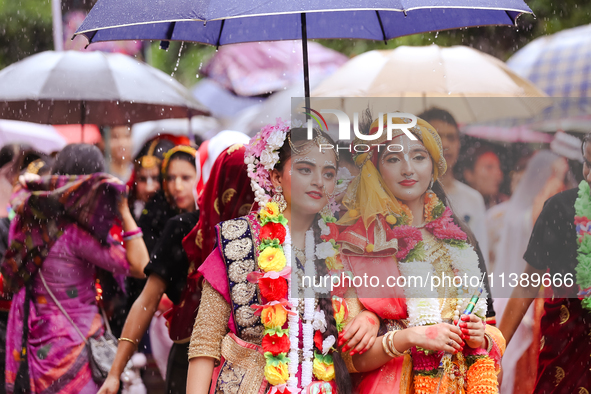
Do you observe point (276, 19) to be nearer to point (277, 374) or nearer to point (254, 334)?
point (254, 334)

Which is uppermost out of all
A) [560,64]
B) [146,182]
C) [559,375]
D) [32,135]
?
[560,64]

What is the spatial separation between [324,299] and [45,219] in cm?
217

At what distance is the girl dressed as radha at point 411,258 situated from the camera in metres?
2.68

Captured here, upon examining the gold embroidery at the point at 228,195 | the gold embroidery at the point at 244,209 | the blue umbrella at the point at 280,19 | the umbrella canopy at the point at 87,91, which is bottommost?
the gold embroidery at the point at 244,209

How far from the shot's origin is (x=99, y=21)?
2770 millimetres

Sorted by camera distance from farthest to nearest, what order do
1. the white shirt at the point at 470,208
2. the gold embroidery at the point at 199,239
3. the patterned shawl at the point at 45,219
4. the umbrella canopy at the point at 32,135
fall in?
1. the umbrella canopy at the point at 32,135
2. the patterned shawl at the point at 45,219
3. the gold embroidery at the point at 199,239
4. the white shirt at the point at 470,208

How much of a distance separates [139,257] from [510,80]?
2.99 metres

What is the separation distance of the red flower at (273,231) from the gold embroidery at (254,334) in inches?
13.7

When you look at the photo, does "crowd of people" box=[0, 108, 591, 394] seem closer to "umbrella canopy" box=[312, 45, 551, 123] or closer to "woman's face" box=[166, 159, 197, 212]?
"woman's face" box=[166, 159, 197, 212]

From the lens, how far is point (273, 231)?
2.70 metres

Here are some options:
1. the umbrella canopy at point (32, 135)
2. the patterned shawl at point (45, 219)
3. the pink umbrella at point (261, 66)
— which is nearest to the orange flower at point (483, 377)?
the patterned shawl at point (45, 219)

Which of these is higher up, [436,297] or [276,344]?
[436,297]

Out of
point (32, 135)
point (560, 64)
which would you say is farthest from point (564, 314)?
point (32, 135)

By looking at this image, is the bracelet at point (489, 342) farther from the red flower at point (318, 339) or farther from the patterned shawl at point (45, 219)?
the patterned shawl at point (45, 219)
